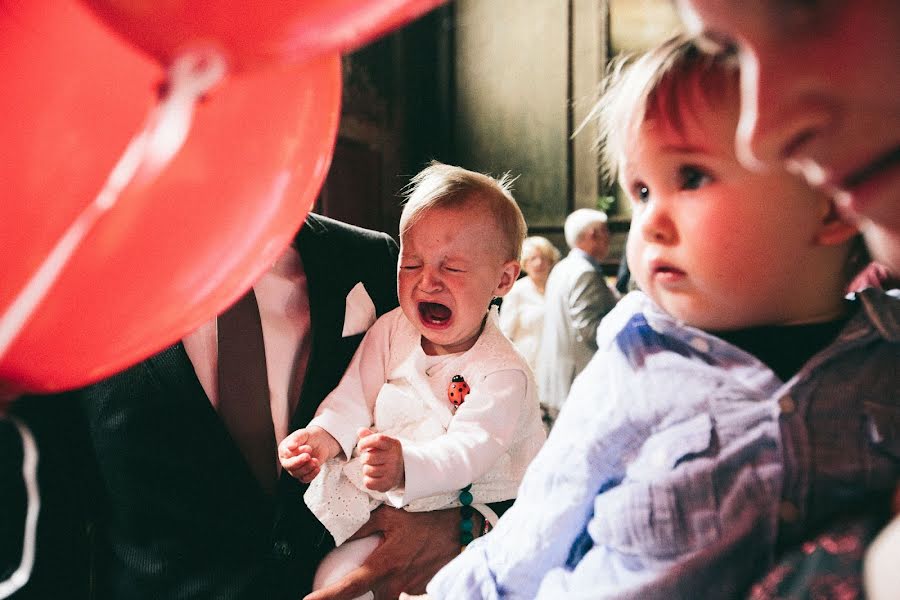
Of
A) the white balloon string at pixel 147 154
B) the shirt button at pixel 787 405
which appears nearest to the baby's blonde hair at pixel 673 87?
the shirt button at pixel 787 405

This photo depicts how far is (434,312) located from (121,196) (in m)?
0.70

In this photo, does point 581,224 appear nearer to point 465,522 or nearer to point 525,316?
point 525,316

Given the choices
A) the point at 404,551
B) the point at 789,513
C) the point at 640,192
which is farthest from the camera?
the point at 404,551

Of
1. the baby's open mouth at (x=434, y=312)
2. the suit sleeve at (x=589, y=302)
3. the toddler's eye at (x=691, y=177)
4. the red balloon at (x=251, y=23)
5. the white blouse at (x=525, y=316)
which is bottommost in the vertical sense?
the white blouse at (x=525, y=316)

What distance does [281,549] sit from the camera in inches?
37.9

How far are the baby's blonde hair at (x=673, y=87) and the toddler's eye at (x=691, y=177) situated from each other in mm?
38

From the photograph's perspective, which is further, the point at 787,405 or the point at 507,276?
the point at 507,276

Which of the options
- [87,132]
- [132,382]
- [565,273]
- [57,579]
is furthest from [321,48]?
[565,273]

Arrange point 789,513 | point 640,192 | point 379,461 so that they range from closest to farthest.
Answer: point 789,513, point 640,192, point 379,461

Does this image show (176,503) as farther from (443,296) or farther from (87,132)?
(87,132)

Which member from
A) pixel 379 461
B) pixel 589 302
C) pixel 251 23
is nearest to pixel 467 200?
pixel 379 461

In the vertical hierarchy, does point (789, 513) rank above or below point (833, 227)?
below

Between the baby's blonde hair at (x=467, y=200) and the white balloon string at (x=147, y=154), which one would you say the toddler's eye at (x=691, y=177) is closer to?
the white balloon string at (x=147, y=154)

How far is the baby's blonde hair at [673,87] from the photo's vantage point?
0.59m
